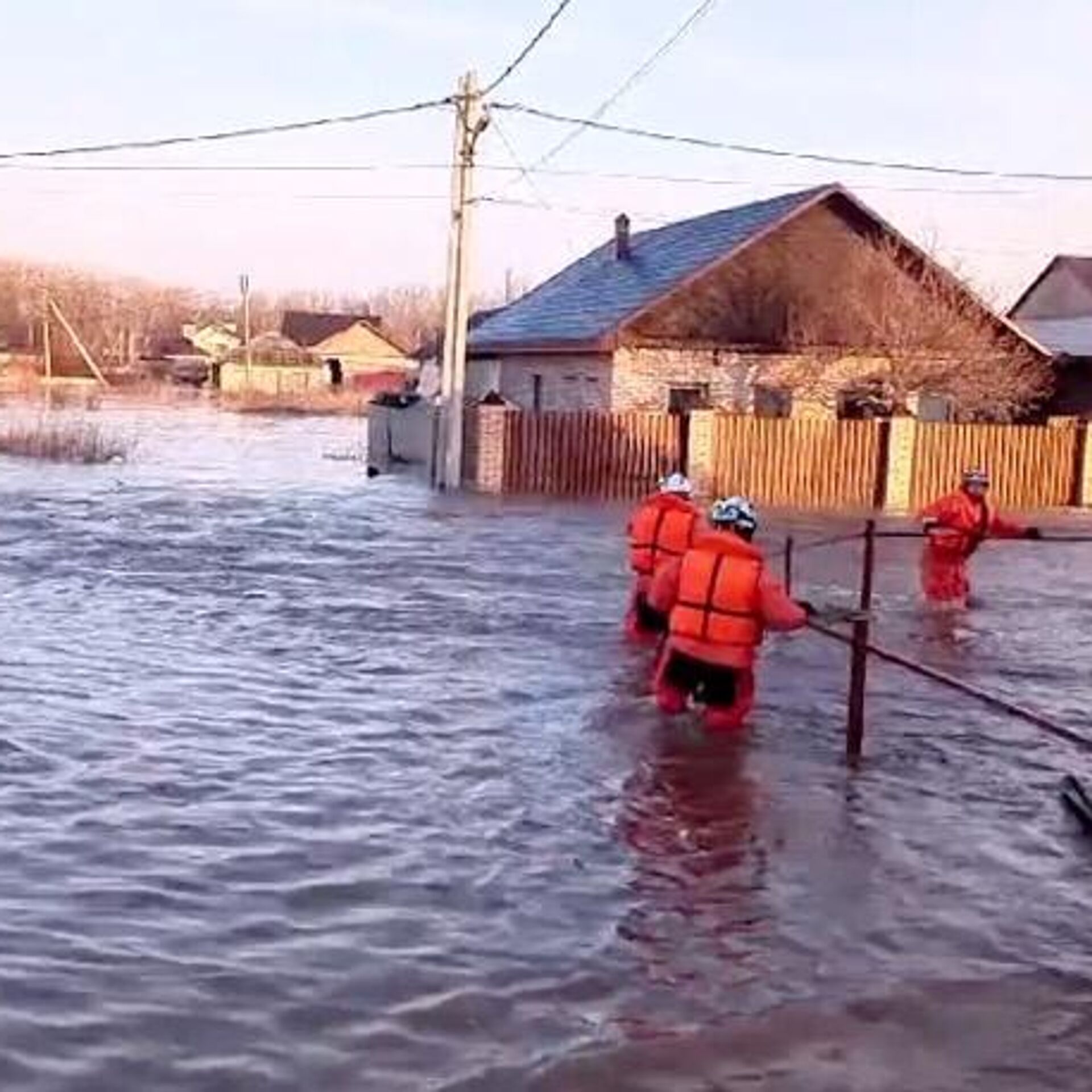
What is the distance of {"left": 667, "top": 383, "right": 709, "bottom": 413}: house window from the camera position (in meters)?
33.8

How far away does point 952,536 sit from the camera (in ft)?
55.1

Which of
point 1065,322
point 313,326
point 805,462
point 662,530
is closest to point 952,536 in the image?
point 662,530

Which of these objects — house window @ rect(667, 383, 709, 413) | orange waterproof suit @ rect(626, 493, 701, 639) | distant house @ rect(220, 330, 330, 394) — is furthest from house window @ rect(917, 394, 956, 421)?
distant house @ rect(220, 330, 330, 394)

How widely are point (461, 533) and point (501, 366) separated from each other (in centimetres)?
1542

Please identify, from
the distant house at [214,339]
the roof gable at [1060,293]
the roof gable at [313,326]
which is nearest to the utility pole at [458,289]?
the roof gable at [1060,293]

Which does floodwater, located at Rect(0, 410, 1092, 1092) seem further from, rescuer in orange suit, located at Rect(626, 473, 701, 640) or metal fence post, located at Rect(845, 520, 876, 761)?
rescuer in orange suit, located at Rect(626, 473, 701, 640)

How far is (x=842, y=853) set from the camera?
8.18 m

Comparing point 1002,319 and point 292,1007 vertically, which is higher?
point 1002,319

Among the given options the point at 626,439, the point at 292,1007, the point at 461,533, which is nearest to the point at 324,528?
the point at 461,533

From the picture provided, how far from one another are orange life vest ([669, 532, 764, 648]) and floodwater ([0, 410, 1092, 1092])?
2.25 feet

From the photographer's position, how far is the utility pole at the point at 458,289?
1138 inches

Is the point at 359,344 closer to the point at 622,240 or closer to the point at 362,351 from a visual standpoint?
the point at 362,351

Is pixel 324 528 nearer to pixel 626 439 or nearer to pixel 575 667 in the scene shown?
pixel 626 439

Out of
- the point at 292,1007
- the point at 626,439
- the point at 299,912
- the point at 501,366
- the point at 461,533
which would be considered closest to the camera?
the point at 292,1007
